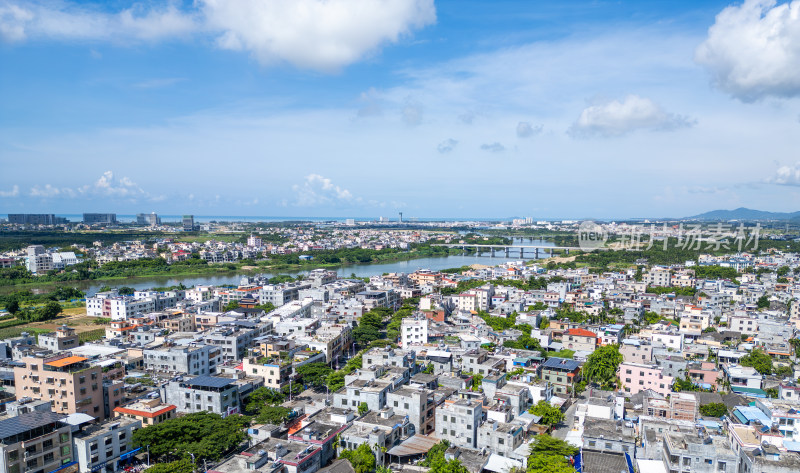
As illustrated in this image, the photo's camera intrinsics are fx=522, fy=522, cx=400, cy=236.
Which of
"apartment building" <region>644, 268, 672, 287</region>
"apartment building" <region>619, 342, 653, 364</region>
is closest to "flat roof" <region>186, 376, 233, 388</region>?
"apartment building" <region>619, 342, 653, 364</region>

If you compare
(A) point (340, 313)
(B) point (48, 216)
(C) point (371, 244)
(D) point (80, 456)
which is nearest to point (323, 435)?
(D) point (80, 456)

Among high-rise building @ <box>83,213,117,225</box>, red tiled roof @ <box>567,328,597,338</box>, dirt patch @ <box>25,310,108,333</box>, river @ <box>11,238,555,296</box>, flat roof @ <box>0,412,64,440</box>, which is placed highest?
high-rise building @ <box>83,213,117,225</box>

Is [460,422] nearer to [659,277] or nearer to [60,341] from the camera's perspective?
[60,341]

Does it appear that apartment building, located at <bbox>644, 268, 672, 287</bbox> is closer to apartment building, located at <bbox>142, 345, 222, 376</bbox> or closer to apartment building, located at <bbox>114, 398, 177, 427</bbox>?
apartment building, located at <bbox>142, 345, 222, 376</bbox>

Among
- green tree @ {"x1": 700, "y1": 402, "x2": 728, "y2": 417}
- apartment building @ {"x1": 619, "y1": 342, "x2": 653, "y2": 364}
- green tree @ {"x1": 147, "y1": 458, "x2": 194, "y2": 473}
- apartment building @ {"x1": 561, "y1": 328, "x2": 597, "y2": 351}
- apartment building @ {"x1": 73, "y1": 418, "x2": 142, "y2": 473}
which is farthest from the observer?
apartment building @ {"x1": 561, "y1": 328, "x2": 597, "y2": 351}

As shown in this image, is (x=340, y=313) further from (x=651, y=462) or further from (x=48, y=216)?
(x=48, y=216)

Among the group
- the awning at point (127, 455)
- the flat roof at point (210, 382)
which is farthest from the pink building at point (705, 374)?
the awning at point (127, 455)
